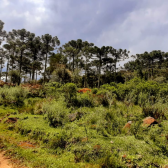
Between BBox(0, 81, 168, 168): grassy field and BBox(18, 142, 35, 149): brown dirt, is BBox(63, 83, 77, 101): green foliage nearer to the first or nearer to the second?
BBox(0, 81, 168, 168): grassy field

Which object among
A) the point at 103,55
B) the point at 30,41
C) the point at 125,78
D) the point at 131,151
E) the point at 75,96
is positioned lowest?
the point at 131,151

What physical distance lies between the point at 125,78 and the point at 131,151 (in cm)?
3249

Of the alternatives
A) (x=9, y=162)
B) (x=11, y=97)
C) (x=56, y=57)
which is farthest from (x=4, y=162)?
(x=56, y=57)

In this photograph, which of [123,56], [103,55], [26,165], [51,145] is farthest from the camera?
[123,56]

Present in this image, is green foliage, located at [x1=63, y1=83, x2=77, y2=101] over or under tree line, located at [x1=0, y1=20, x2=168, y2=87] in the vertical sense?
under

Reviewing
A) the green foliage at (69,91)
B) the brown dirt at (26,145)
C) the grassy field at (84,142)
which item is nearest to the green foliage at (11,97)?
the grassy field at (84,142)

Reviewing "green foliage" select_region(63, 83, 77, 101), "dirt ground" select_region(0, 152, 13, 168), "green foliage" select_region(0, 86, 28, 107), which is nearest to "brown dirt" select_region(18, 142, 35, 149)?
"dirt ground" select_region(0, 152, 13, 168)

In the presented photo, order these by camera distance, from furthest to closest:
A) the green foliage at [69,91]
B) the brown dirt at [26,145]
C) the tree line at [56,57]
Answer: the tree line at [56,57], the green foliage at [69,91], the brown dirt at [26,145]

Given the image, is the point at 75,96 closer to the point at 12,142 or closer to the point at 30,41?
the point at 12,142

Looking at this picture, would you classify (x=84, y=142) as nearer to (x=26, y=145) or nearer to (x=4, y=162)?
(x=26, y=145)

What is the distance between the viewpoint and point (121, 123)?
21.1ft

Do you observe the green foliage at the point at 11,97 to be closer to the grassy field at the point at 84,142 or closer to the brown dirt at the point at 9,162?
the grassy field at the point at 84,142

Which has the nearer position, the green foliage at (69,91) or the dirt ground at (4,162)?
the dirt ground at (4,162)

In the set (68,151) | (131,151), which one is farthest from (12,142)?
(131,151)
